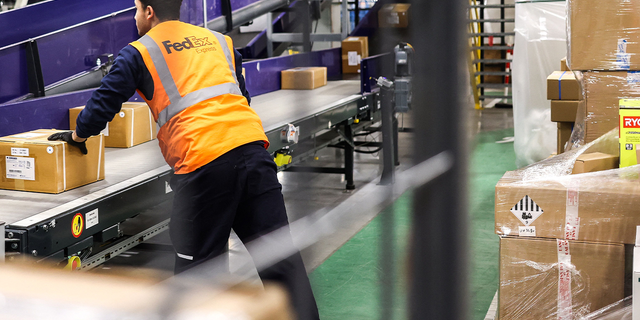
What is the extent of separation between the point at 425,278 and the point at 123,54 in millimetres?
1826

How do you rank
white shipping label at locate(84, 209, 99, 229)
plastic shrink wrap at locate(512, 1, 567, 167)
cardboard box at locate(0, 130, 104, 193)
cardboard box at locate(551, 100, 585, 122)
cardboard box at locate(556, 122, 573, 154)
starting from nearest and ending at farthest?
white shipping label at locate(84, 209, 99, 229) → cardboard box at locate(0, 130, 104, 193) → cardboard box at locate(551, 100, 585, 122) → cardboard box at locate(556, 122, 573, 154) → plastic shrink wrap at locate(512, 1, 567, 167)

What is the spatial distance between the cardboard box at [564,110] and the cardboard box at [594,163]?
3.77 ft

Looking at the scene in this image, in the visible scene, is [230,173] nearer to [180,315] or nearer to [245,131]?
[245,131]

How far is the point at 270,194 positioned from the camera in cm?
228

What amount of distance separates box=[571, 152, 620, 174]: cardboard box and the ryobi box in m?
0.07

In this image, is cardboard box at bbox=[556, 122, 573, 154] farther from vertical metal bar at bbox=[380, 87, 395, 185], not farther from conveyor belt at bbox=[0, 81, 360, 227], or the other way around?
vertical metal bar at bbox=[380, 87, 395, 185]

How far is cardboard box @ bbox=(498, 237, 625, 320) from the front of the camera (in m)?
2.47

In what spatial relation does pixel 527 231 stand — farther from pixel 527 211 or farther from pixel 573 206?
pixel 573 206

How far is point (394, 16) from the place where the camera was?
1.88 ft

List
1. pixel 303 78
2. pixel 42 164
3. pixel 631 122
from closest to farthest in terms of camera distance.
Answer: pixel 42 164
pixel 631 122
pixel 303 78

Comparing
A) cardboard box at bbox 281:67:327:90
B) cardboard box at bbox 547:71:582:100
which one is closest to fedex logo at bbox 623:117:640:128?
cardboard box at bbox 547:71:582:100

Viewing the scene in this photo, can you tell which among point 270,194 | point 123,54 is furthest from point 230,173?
point 123,54

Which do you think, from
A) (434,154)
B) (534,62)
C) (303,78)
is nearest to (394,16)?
(434,154)

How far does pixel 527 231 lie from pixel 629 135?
0.63 m
